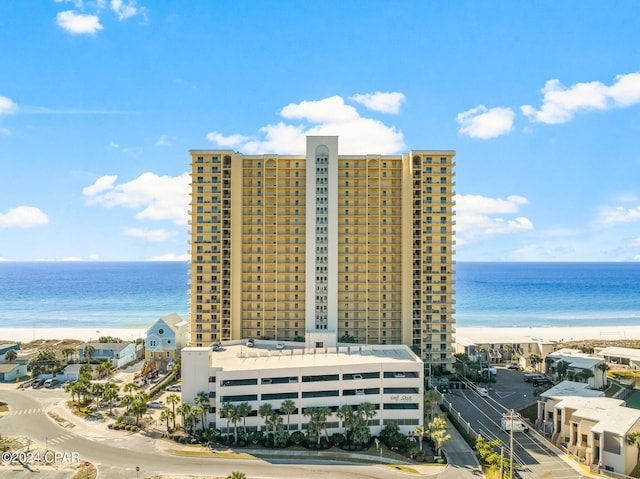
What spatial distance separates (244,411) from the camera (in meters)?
53.5

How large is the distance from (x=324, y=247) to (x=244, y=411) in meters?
38.1

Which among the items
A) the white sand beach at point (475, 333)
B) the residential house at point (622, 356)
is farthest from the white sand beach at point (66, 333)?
the residential house at point (622, 356)

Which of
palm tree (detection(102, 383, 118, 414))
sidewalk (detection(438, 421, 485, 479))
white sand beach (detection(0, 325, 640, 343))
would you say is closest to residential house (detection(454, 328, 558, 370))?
white sand beach (detection(0, 325, 640, 343))

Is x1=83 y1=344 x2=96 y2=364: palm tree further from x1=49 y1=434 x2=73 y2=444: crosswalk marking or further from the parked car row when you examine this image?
x1=49 y1=434 x2=73 y2=444: crosswalk marking

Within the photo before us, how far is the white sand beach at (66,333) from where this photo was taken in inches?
5428

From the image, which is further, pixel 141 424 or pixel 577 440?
pixel 141 424

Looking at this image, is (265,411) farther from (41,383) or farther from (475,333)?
(475,333)

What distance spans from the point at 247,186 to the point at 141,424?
4702 cm

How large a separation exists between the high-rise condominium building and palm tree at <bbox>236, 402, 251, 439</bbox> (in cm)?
2936

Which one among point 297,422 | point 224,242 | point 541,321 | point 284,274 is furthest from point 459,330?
point 297,422

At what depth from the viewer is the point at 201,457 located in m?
49.9

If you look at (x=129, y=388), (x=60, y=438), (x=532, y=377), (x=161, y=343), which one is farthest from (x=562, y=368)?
(x=60, y=438)

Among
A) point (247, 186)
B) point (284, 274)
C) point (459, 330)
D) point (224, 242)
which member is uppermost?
point (247, 186)

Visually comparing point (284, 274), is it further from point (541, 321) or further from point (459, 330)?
point (541, 321)
